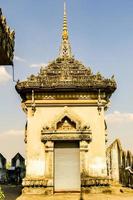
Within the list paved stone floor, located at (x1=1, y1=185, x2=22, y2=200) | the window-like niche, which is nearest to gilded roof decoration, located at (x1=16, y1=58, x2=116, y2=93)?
the window-like niche

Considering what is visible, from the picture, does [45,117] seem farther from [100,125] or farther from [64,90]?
[100,125]

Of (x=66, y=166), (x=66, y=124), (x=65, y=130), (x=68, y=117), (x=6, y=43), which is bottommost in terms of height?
(x=66, y=166)

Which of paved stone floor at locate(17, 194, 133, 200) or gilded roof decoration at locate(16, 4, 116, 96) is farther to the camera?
gilded roof decoration at locate(16, 4, 116, 96)

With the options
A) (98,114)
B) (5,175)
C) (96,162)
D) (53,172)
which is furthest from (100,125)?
(5,175)

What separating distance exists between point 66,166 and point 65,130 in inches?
68.4

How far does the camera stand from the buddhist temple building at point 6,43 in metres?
9.11

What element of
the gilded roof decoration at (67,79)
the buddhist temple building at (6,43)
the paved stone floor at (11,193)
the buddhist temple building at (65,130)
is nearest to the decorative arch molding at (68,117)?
the buddhist temple building at (65,130)

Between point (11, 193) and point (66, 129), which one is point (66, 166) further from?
point (11, 193)

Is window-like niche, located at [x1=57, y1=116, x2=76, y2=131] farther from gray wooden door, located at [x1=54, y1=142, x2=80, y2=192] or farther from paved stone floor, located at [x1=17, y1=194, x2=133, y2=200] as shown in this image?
paved stone floor, located at [x1=17, y1=194, x2=133, y2=200]

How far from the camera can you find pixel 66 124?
18.2m

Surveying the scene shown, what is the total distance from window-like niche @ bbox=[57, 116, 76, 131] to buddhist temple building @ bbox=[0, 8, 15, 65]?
8160 mm

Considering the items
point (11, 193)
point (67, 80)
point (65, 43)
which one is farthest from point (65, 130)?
point (65, 43)

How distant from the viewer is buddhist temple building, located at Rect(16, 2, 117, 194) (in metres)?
17.6

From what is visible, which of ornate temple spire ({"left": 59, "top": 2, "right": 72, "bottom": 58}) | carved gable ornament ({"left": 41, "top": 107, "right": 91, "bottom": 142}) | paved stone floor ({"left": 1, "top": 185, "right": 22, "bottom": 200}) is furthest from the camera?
ornate temple spire ({"left": 59, "top": 2, "right": 72, "bottom": 58})
